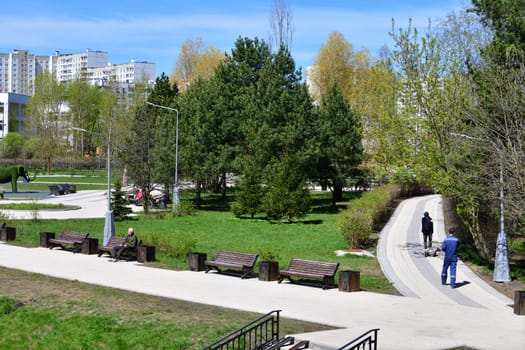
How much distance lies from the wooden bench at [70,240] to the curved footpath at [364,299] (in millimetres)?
416

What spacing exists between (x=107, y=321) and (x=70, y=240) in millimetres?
11093

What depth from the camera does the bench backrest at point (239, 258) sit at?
738 inches

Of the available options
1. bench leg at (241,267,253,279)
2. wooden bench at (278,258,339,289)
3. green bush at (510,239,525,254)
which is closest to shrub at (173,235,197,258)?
bench leg at (241,267,253,279)

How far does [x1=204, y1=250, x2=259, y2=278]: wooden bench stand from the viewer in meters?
18.7

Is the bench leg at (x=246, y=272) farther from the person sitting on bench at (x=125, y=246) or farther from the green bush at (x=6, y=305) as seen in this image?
the green bush at (x=6, y=305)

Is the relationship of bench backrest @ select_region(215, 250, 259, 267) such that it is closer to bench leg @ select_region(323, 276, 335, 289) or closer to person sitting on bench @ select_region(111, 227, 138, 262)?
bench leg @ select_region(323, 276, 335, 289)

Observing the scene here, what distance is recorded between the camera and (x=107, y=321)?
13555 mm

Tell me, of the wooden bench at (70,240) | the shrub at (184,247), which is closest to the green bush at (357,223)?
the shrub at (184,247)

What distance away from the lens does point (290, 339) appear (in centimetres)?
1129

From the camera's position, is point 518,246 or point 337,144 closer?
point 518,246

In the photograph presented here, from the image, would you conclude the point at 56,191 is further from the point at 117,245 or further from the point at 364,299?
the point at 364,299

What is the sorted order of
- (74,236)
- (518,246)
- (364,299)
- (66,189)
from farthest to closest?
(66,189)
(518,246)
(74,236)
(364,299)

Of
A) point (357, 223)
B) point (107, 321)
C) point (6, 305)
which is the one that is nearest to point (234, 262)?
point (107, 321)

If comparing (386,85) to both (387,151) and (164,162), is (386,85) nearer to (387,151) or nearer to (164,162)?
(387,151)
